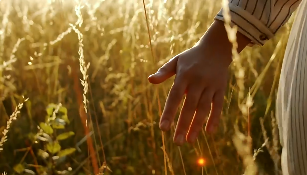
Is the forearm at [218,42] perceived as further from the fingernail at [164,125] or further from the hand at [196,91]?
the fingernail at [164,125]

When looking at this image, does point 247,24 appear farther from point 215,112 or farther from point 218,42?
point 215,112

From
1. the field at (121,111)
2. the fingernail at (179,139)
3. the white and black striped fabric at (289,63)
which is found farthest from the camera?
the field at (121,111)

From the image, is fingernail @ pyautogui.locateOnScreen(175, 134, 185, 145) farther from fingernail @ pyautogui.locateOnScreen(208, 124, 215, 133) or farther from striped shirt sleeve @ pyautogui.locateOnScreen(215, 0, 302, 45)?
striped shirt sleeve @ pyautogui.locateOnScreen(215, 0, 302, 45)

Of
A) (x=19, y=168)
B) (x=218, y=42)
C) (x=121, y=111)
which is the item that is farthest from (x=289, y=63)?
(x=121, y=111)

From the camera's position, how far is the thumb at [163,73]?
88 cm

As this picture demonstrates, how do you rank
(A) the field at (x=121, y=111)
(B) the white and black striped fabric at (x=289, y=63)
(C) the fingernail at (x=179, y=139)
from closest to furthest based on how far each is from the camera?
(B) the white and black striped fabric at (x=289, y=63), (C) the fingernail at (x=179, y=139), (A) the field at (x=121, y=111)

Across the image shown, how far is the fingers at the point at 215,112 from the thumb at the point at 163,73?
10cm

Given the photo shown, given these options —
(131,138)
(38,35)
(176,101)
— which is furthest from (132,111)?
(38,35)

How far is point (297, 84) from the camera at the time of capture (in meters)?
0.69

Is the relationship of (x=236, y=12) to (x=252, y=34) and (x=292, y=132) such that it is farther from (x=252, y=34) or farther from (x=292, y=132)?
(x=292, y=132)

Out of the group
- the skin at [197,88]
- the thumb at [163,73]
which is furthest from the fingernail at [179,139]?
the thumb at [163,73]

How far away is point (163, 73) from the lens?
0.89m

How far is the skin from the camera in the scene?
862 millimetres

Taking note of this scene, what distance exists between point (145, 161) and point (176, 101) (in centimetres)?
75
